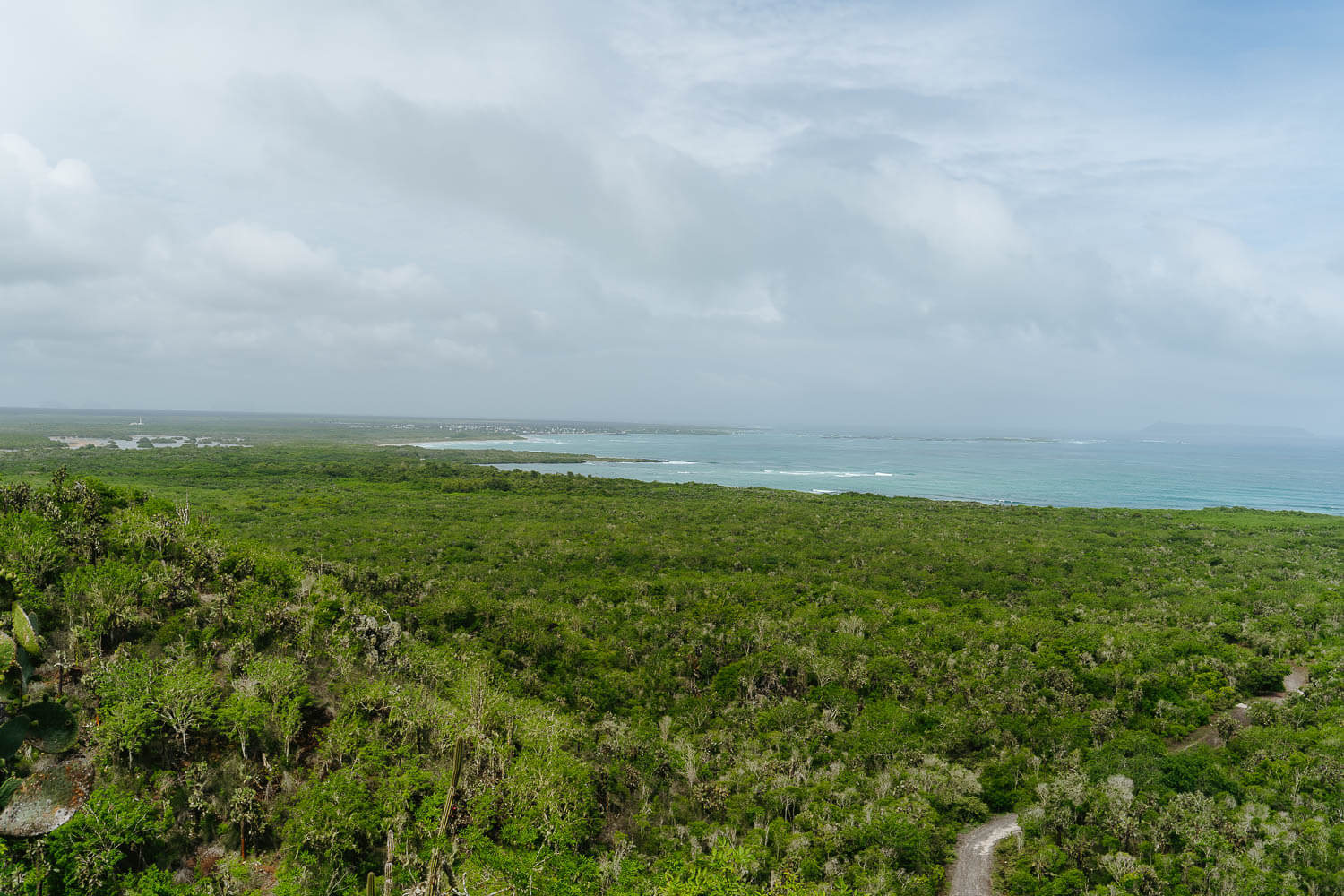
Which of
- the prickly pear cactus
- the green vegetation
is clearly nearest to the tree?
the green vegetation

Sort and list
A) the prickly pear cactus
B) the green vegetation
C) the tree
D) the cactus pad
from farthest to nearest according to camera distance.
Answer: the tree < the green vegetation < the prickly pear cactus < the cactus pad

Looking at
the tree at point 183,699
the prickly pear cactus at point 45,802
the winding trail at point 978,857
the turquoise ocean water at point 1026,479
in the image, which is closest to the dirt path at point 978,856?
the winding trail at point 978,857

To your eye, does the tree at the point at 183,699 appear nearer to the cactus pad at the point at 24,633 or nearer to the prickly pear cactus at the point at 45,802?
the prickly pear cactus at the point at 45,802

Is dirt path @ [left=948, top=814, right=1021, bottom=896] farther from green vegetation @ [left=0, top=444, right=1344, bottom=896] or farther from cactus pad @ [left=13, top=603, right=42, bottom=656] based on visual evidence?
cactus pad @ [left=13, top=603, right=42, bottom=656]

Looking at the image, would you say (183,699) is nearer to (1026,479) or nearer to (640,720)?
(640,720)

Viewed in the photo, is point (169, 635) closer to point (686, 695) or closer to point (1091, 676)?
point (686, 695)
